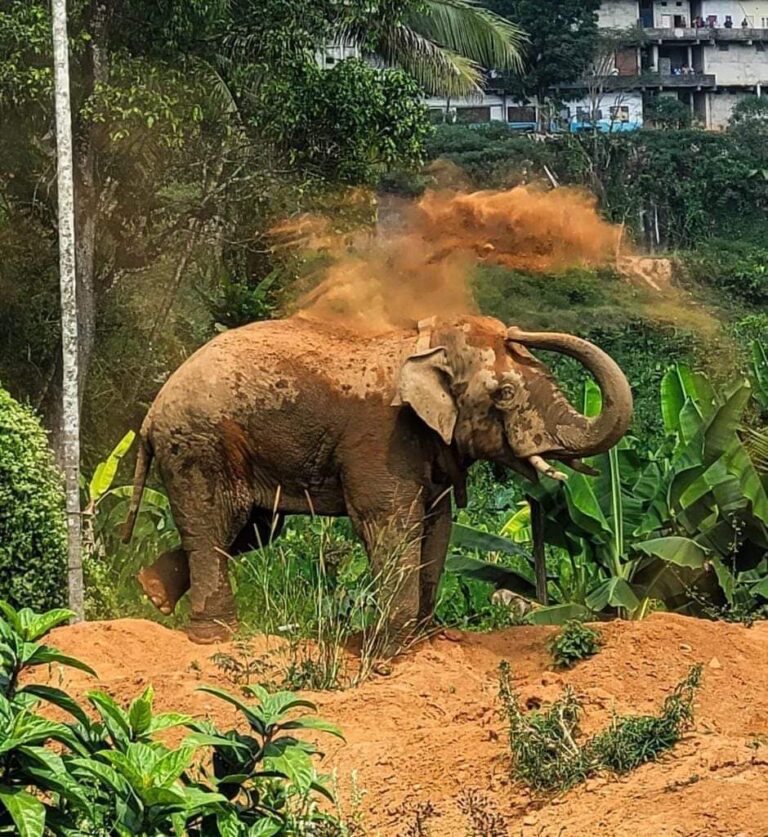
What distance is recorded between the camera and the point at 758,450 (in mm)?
9500

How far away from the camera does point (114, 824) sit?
13.8 ft

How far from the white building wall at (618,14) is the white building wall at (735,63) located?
2.56 m

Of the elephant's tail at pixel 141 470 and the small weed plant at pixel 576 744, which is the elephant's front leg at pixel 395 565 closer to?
the elephant's tail at pixel 141 470

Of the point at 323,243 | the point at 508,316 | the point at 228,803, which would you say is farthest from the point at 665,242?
the point at 228,803

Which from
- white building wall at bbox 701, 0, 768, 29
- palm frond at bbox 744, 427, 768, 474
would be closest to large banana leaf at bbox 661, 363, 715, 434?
palm frond at bbox 744, 427, 768, 474

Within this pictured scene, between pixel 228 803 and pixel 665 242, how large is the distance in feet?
119

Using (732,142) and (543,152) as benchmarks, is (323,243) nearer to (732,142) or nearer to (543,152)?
(543,152)

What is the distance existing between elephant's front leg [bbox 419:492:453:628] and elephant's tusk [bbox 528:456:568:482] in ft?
1.87

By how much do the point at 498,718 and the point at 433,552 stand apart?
1.79 metres

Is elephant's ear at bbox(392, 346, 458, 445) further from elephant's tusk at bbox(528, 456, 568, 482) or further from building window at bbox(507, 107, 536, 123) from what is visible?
building window at bbox(507, 107, 536, 123)

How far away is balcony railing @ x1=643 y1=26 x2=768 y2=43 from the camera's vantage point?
48969 millimetres

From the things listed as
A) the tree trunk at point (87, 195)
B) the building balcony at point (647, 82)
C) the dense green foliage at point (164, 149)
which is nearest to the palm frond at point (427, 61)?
the dense green foliage at point (164, 149)

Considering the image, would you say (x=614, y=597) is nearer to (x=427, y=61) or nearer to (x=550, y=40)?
(x=427, y=61)

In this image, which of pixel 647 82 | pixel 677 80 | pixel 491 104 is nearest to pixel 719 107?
pixel 677 80
